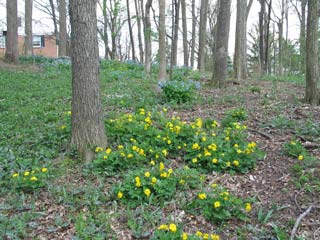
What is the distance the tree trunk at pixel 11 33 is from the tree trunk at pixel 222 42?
8.29 metres

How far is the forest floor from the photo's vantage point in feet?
9.84

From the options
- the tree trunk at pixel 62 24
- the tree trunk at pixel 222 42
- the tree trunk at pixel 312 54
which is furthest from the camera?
the tree trunk at pixel 62 24

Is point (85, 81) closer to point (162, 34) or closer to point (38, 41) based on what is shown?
point (162, 34)

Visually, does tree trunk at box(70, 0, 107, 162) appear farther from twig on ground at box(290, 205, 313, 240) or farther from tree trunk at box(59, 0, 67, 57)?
tree trunk at box(59, 0, 67, 57)

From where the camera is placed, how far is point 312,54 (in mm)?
6012

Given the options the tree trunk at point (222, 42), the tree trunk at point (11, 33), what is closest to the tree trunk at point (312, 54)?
the tree trunk at point (222, 42)

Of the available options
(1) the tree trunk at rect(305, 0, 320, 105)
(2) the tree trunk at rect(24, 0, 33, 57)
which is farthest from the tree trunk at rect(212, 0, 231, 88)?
(2) the tree trunk at rect(24, 0, 33, 57)

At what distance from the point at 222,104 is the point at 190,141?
7.50 feet

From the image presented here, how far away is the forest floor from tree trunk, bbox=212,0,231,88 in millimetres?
1806

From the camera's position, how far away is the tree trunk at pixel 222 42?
786cm

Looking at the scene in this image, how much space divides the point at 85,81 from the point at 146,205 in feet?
5.57

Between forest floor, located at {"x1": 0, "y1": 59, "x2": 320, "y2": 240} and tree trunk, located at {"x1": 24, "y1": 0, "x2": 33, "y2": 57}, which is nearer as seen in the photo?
forest floor, located at {"x1": 0, "y1": 59, "x2": 320, "y2": 240}

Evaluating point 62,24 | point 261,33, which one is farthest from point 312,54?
point 62,24

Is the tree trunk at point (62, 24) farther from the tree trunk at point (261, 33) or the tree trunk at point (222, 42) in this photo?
the tree trunk at point (222, 42)
